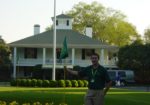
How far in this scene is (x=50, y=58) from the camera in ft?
247

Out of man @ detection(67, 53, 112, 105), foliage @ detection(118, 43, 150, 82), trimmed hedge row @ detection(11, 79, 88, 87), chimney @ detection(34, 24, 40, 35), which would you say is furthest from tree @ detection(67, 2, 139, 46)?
man @ detection(67, 53, 112, 105)

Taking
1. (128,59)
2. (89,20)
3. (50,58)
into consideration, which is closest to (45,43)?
(50,58)

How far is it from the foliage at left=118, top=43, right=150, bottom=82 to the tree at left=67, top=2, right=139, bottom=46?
27.3 meters

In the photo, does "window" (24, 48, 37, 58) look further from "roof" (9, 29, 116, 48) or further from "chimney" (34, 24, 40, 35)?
"chimney" (34, 24, 40, 35)

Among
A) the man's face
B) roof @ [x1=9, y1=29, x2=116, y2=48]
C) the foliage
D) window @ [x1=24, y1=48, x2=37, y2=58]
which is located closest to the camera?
the man's face

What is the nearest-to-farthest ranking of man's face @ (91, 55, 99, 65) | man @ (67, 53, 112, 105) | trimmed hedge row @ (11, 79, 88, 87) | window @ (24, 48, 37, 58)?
man's face @ (91, 55, 99, 65)
man @ (67, 53, 112, 105)
trimmed hedge row @ (11, 79, 88, 87)
window @ (24, 48, 37, 58)

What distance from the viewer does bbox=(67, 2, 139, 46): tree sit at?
3910 inches

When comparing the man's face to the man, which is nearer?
the man's face

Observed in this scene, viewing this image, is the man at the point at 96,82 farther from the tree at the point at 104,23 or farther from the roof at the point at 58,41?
the tree at the point at 104,23

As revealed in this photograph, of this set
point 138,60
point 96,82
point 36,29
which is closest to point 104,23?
point 36,29

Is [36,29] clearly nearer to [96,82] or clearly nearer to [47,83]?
[47,83]

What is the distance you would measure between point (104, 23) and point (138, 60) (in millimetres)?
31428

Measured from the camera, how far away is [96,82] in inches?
534

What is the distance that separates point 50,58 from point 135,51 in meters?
12.6
